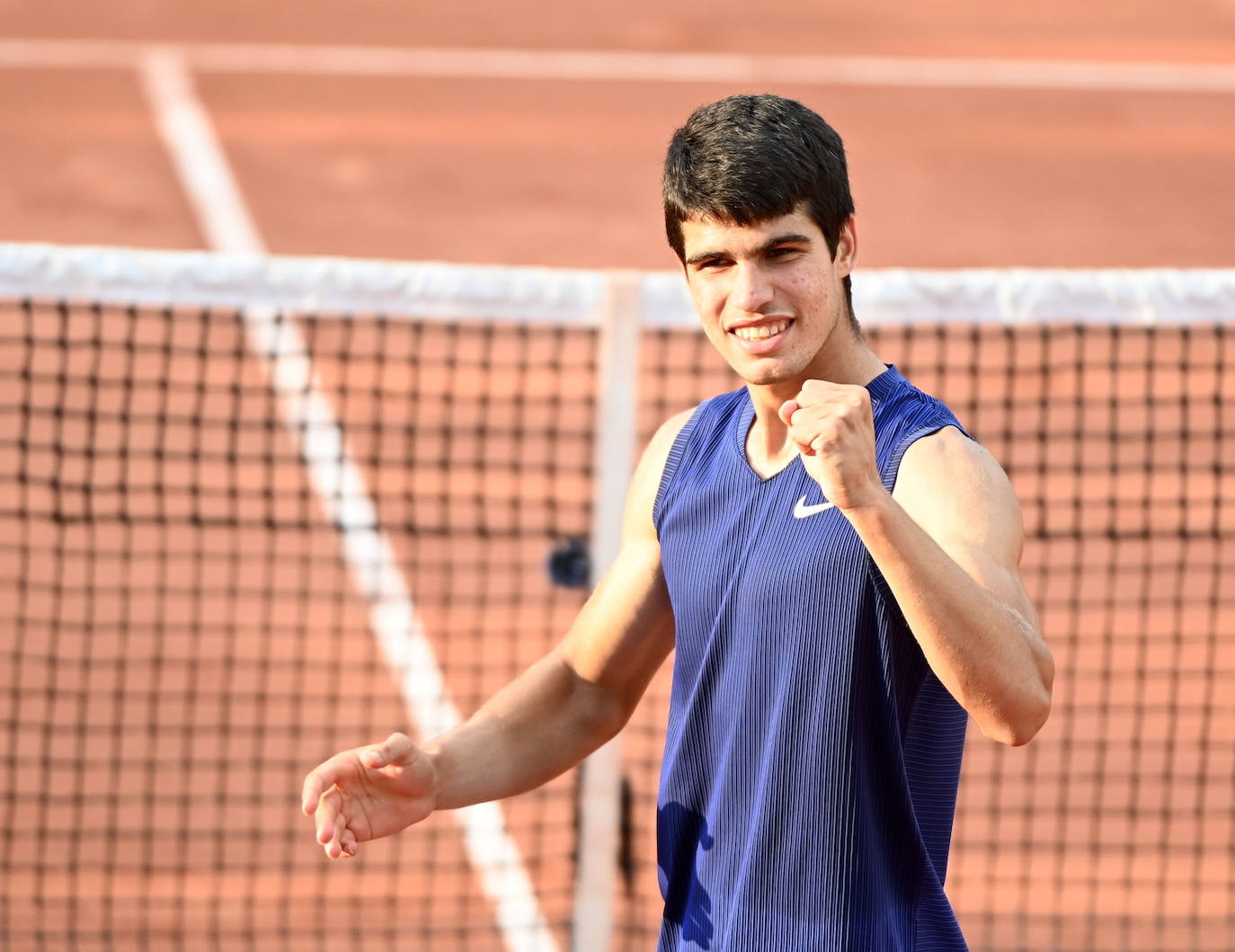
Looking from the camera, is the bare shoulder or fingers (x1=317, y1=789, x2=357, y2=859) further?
fingers (x1=317, y1=789, x2=357, y2=859)

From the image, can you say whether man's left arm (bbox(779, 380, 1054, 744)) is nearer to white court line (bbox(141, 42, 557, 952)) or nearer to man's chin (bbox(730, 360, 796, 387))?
man's chin (bbox(730, 360, 796, 387))

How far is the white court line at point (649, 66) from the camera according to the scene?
2070cm

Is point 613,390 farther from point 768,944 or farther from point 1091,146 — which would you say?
point 1091,146

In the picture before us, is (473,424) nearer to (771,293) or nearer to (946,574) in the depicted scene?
(771,293)

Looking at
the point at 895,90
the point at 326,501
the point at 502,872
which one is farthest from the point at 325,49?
the point at 502,872

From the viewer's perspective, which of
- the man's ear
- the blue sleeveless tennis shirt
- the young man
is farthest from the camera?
the man's ear

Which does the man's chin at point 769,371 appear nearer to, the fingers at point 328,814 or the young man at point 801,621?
the young man at point 801,621

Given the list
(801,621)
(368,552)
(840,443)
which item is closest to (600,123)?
(368,552)

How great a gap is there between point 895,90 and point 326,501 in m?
12.4

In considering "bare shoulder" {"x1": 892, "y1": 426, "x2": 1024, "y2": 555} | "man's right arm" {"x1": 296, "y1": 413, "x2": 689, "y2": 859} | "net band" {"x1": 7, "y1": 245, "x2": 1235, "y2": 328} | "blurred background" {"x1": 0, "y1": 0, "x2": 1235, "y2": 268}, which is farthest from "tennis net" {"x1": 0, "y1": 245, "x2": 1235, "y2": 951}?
"blurred background" {"x1": 0, "y1": 0, "x2": 1235, "y2": 268}

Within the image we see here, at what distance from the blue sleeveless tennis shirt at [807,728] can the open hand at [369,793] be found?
50 cm

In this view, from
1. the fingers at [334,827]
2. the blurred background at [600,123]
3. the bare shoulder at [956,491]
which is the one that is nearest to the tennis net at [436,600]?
the fingers at [334,827]

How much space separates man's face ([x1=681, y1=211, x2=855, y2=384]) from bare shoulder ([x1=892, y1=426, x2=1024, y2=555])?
0.25 meters

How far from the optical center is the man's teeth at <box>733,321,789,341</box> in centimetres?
276
